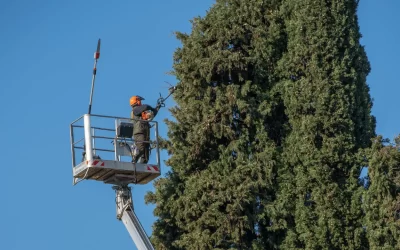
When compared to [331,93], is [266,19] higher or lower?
higher

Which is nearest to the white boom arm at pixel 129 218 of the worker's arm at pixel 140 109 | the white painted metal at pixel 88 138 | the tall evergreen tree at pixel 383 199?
the white painted metal at pixel 88 138

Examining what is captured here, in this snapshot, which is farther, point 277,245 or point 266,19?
point 266,19

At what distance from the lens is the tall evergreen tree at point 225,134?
3206 cm

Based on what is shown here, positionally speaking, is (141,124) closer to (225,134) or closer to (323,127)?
(225,134)

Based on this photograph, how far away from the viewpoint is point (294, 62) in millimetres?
33312

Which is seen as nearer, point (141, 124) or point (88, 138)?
point (88, 138)

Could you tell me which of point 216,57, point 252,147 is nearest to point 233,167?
point 252,147

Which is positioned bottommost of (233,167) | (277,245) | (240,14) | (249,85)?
(277,245)

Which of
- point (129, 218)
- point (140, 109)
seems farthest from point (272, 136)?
point (129, 218)

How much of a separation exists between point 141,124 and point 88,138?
153 centimetres

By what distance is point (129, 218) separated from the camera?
31.0m

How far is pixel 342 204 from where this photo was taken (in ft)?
104

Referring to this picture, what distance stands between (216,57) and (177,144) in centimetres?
248

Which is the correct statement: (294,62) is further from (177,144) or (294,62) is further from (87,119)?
(87,119)
